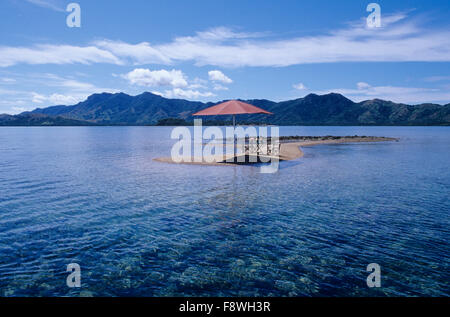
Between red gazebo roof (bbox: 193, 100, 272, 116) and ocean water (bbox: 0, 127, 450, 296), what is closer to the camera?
ocean water (bbox: 0, 127, 450, 296)

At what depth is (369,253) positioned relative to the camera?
363 inches

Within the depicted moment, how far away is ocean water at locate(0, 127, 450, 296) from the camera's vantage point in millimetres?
7512

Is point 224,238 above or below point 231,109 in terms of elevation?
below

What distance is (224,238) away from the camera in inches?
409

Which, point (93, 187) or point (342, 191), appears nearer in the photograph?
point (342, 191)

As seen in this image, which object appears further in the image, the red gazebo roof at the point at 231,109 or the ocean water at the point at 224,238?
the red gazebo roof at the point at 231,109

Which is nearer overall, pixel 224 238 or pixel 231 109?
pixel 224 238

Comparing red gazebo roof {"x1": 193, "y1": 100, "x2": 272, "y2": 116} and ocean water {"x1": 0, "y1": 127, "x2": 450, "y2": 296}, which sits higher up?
red gazebo roof {"x1": 193, "y1": 100, "x2": 272, "y2": 116}

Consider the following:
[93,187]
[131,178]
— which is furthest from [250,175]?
[93,187]

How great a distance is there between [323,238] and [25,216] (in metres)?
12.6

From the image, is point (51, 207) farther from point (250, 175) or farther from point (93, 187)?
point (250, 175)

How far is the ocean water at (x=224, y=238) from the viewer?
751 centimetres

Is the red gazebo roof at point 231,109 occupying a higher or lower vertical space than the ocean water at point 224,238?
higher
